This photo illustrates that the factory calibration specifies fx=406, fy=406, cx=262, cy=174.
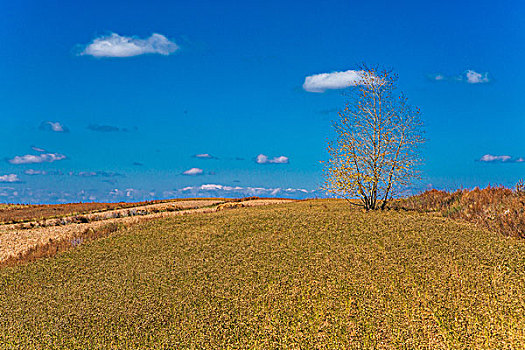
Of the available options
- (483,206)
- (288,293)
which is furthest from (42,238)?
(483,206)

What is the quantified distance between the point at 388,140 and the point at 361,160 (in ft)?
5.16

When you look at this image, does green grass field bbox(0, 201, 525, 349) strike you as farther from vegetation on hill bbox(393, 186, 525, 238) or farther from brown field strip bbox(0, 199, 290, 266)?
brown field strip bbox(0, 199, 290, 266)

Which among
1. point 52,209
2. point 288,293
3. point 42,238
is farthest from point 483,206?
point 52,209

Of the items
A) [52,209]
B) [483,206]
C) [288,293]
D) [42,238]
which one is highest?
[52,209]

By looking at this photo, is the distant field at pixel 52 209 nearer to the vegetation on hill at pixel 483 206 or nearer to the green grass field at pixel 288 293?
the green grass field at pixel 288 293

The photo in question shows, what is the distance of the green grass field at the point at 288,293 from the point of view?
6867mm

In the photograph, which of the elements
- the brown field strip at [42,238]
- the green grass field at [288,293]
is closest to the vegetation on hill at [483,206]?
the green grass field at [288,293]

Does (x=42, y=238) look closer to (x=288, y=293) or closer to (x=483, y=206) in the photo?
(x=288, y=293)

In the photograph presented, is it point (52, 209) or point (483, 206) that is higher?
point (52, 209)

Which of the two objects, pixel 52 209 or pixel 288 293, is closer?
pixel 288 293

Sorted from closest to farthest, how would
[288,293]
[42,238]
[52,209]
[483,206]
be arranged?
1. [288,293]
2. [483,206]
3. [42,238]
4. [52,209]

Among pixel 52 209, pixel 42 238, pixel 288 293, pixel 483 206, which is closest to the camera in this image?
pixel 288 293

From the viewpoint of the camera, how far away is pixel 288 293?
812 centimetres

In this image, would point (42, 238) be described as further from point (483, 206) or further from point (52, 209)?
point (483, 206)
